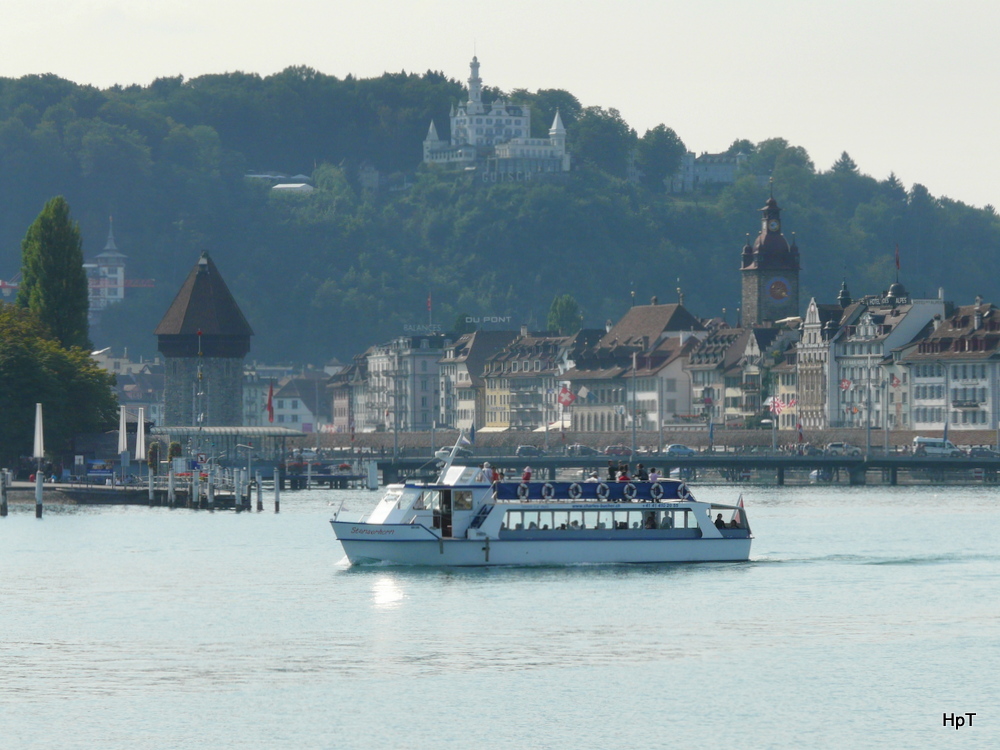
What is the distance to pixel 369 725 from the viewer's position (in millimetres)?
45250

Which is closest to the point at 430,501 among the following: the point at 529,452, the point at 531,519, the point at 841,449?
the point at 531,519

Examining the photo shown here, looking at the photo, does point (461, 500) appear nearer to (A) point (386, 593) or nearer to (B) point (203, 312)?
(A) point (386, 593)

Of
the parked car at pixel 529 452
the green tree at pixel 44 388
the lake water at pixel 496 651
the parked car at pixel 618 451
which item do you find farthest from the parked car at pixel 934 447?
the lake water at pixel 496 651

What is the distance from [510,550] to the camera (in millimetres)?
71688

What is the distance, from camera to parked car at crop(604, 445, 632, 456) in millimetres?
174750

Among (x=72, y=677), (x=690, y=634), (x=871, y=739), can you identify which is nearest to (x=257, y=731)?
(x=72, y=677)

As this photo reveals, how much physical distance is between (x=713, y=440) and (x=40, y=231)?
206 feet

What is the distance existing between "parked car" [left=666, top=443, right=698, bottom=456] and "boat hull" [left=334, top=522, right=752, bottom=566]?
297ft

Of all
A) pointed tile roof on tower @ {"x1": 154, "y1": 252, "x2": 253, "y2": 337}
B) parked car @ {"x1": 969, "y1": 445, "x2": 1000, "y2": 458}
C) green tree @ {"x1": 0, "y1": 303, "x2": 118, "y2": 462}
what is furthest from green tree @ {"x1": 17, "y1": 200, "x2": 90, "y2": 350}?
parked car @ {"x1": 969, "y1": 445, "x2": 1000, "y2": 458}

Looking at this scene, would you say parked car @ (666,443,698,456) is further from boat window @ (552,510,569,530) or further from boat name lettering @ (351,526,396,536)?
boat name lettering @ (351,526,396,536)

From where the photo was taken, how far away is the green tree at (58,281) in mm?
138250

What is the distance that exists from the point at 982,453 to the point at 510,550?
294ft

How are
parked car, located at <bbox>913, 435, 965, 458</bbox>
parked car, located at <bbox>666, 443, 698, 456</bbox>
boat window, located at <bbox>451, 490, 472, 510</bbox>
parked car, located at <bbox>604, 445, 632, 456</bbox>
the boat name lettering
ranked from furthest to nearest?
parked car, located at <bbox>604, 445, 632, 456</bbox>
parked car, located at <bbox>666, 443, 698, 456</bbox>
parked car, located at <bbox>913, 435, 965, 458</bbox>
the boat name lettering
boat window, located at <bbox>451, 490, 472, 510</bbox>

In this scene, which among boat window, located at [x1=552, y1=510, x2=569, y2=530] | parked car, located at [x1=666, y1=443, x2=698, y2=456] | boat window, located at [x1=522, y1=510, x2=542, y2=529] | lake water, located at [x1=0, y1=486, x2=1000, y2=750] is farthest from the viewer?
parked car, located at [x1=666, y1=443, x2=698, y2=456]
